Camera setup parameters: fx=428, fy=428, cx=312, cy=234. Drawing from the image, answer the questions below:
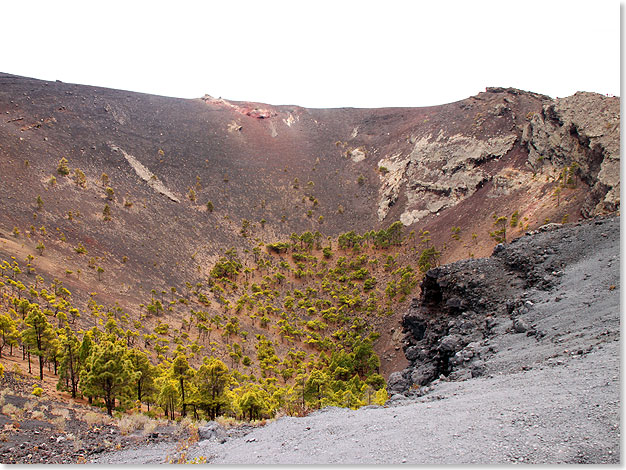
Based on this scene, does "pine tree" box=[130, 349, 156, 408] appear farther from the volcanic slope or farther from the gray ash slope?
the gray ash slope

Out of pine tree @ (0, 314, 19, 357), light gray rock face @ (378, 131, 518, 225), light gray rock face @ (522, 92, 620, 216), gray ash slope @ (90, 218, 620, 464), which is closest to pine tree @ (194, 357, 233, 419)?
gray ash slope @ (90, 218, 620, 464)

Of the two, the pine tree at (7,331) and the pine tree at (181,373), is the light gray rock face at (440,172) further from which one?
the pine tree at (7,331)

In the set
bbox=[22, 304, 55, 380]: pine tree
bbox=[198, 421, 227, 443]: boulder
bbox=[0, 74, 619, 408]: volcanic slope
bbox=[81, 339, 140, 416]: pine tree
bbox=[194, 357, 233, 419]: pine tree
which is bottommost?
bbox=[194, 357, 233, 419]: pine tree

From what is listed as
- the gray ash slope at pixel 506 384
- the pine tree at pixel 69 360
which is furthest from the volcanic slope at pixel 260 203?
the gray ash slope at pixel 506 384

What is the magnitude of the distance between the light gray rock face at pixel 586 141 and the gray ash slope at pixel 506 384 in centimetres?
1006

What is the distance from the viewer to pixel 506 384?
1375cm

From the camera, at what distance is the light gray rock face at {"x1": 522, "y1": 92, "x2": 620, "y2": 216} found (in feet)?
114

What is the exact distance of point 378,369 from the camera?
140ft

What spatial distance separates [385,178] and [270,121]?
103 feet

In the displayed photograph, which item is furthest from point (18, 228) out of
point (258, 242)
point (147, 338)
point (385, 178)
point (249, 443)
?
point (385, 178)

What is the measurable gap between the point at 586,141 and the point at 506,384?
3882cm

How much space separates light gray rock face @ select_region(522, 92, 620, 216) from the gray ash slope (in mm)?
10056

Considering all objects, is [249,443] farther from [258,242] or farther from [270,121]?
[270,121]

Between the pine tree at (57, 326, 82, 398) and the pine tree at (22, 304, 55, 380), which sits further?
the pine tree at (22, 304, 55, 380)
